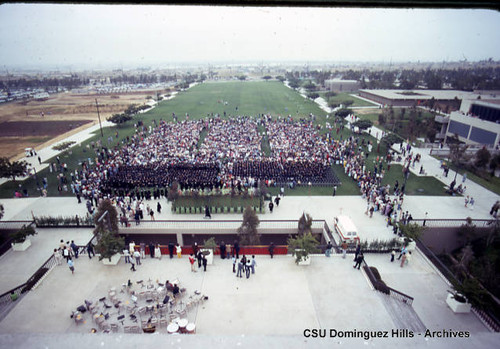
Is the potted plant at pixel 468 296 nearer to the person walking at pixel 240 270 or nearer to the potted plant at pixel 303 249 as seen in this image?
the potted plant at pixel 303 249

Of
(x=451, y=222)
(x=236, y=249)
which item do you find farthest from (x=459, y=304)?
(x=236, y=249)

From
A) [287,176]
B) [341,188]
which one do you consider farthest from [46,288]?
[341,188]

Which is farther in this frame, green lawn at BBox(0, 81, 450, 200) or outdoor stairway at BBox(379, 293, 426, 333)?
green lawn at BBox(0, 81, 450, 200)

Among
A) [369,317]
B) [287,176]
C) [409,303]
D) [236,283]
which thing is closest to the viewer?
[369,317]

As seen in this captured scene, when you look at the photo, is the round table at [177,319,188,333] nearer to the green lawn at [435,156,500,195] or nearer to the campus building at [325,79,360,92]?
the green lawn at [435,156,500,195]

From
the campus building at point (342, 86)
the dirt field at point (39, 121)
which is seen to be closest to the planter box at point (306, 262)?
the dirt field at point (39, 121)

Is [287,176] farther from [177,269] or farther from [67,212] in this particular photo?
[67,212]

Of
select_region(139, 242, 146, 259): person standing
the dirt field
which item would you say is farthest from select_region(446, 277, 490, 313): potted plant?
the dirt field
